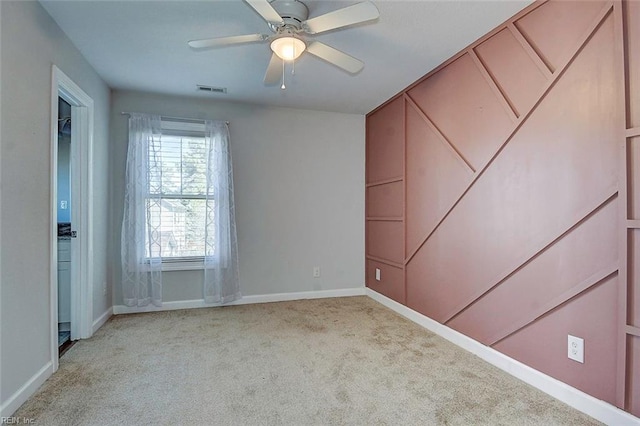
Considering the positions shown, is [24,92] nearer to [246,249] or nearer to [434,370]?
[246,249]

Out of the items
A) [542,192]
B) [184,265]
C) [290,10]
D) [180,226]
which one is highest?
[290,10]

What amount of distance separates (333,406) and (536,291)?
4.76 feet

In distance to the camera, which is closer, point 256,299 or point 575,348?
point 575,348

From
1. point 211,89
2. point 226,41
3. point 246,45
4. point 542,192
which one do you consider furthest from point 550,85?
point 211,89

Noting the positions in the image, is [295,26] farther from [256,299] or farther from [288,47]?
[256,299]

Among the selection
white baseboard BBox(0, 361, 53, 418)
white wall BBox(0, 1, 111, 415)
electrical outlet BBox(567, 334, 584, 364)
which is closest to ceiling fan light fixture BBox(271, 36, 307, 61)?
white wall BBox(0, 1, 111, 415)

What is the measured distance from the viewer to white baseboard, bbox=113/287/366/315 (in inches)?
137

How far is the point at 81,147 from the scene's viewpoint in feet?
9.14

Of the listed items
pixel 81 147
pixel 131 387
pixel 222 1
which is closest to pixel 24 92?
pixel 81 147

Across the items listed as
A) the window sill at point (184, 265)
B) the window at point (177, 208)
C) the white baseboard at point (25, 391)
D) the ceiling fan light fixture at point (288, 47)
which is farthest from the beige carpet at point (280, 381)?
the ceiling fan light fixture at point (288, 47)

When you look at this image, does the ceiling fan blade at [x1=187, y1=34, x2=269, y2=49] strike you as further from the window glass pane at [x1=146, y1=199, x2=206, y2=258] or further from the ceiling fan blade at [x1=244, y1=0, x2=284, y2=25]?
the window glass pane at [x1=146, y1=199, x2=206, y2=258]

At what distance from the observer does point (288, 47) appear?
1.93m

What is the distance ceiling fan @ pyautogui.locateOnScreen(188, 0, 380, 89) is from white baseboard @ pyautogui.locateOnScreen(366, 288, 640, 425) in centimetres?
226

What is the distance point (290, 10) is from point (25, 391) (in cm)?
268
